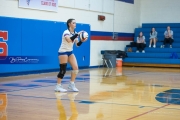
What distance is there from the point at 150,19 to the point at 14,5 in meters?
12.8

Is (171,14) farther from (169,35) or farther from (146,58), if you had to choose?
(146,58)

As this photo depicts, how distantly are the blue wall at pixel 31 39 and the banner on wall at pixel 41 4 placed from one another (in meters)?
0.57

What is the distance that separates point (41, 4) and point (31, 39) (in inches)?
65.1

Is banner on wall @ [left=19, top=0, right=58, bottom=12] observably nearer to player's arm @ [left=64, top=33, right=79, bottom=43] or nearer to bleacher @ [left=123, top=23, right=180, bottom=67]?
player's arm @ [left=64, top=33, right=79, bottom=43]

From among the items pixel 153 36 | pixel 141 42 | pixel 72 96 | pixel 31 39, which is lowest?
pixel 72 96

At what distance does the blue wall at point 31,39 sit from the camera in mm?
14555

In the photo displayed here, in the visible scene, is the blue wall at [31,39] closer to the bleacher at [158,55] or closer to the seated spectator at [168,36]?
the bleacher at [158,55]

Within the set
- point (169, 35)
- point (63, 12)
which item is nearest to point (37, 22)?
point (63, 12)

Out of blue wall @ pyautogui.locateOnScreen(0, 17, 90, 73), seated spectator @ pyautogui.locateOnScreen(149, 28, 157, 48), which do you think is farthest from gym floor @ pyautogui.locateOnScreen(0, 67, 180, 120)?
seated spectator @ pyautogui.locateOnScreen(149, 28, 157, 48)

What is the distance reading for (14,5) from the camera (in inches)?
587

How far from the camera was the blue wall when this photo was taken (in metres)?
14.6

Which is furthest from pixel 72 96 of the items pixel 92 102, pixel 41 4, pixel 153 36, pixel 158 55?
pixel 153 36

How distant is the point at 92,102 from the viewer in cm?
868

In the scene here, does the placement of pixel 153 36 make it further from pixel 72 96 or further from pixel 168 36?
pixel 72 96
